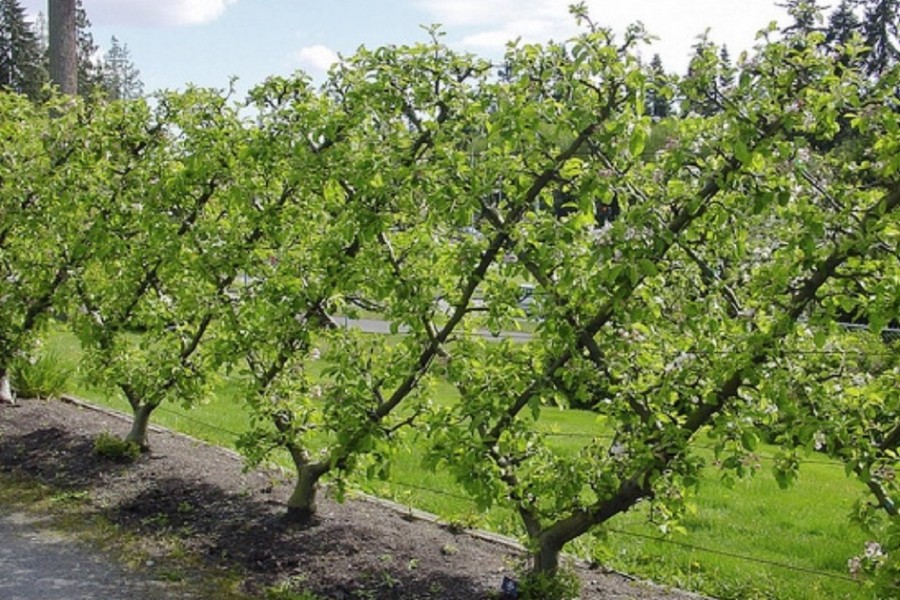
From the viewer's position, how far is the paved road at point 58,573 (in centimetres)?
382

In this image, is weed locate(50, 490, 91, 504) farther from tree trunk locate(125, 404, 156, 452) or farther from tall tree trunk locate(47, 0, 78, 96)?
tall tree trunk locate(47, 0, 78, 96)

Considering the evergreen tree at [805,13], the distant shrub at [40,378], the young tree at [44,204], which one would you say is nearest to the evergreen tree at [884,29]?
the evergreen tree at [805,13]

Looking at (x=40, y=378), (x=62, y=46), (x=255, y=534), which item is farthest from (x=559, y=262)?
(x=62, y=46)

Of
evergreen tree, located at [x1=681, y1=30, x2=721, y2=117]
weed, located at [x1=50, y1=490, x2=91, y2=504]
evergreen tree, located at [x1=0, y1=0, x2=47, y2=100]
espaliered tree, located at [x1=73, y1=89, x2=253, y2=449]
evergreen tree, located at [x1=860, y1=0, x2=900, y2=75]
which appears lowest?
weed, located at [x1=50, y1=490, x2=91, y2=504]

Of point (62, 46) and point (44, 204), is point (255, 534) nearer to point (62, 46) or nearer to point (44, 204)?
point (44, 204)

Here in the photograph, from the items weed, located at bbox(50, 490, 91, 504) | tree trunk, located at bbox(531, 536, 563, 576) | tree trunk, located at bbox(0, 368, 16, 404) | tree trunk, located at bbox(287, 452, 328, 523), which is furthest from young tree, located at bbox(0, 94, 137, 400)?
tree trunk, located at bbox(531, 536, 563, 576)

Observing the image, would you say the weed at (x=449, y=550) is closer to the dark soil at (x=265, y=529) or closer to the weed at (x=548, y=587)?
the dark soil at (x=265, y=529)

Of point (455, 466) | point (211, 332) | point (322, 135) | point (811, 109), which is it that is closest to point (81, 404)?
point (211, 332)

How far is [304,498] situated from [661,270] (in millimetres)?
2473

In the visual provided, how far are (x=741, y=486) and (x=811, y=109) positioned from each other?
12.7ft

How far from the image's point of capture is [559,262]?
10.4ft

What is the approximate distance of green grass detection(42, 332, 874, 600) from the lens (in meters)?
4.04

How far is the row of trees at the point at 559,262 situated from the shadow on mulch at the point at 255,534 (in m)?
0.31

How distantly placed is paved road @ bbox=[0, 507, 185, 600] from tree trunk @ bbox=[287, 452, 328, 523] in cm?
85
